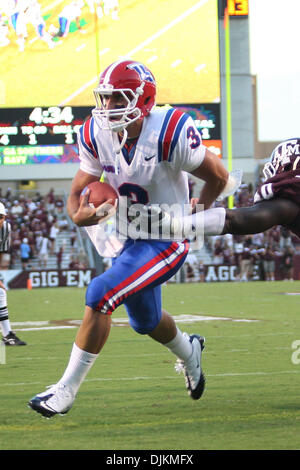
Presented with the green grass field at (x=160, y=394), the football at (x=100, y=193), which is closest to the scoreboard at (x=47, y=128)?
the green grass field at (x=160, y=394)

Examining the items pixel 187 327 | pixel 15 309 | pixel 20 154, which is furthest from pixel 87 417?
pixel 20 154

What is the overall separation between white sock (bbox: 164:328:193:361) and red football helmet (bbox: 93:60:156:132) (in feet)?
4.02

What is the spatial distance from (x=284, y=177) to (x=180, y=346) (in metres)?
1.13

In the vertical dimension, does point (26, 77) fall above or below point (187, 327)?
above

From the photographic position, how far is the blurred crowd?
21.9 m

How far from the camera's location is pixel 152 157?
4227 mm

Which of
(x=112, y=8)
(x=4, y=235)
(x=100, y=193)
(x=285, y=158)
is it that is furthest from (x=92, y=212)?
(x=112, y=8)

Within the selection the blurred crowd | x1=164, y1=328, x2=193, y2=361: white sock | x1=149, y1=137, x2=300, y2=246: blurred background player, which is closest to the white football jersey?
x1=149, y1=137, x2=300, y2=246: blurred background player

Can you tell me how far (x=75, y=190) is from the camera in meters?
4.42

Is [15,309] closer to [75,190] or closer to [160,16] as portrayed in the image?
[75,190]

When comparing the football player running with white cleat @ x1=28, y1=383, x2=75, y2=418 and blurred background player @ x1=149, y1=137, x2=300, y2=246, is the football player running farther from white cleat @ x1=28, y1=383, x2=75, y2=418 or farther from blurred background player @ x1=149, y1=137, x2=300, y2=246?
blurred background player @ x1=149, y1=137, x2=300, y2=246

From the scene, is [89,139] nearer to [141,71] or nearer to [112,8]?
[141,71]

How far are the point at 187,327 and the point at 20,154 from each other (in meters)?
12.7
